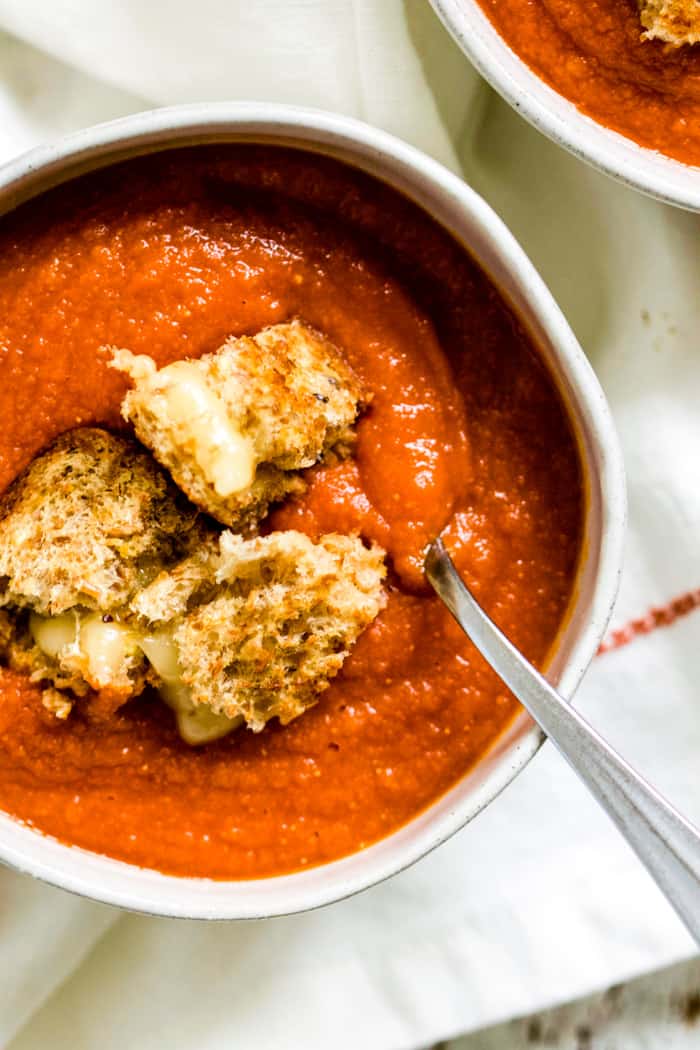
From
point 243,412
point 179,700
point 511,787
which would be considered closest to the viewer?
point 243,412

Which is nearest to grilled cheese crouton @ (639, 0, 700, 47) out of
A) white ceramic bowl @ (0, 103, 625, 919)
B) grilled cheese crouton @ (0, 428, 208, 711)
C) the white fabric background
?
the white fabric background

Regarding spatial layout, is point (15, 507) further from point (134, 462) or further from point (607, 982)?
point (607, 982)

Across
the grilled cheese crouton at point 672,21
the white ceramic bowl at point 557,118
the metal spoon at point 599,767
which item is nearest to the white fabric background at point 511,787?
the white ceramic bowl at point 557,118

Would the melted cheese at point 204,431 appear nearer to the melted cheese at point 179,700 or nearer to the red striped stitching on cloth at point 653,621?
the melted cheese at point 179,700

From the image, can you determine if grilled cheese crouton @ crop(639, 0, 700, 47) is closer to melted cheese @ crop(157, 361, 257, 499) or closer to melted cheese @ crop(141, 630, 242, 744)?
melted cheese @ crop(157, 361, 257, 499)

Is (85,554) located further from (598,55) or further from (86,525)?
(598,55)

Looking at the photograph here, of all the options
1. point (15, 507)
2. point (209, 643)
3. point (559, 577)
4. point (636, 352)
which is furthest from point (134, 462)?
point (636, 352)

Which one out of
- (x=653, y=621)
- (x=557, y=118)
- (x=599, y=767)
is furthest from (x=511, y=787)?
(x=557, y=118)

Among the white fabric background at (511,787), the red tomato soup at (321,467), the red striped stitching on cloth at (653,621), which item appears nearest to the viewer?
the red tomato soup at (321,467)
